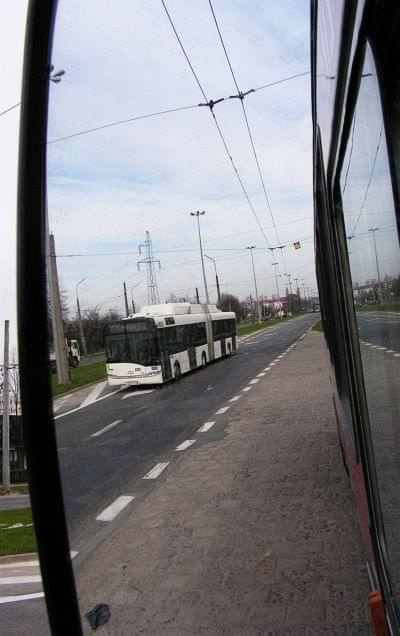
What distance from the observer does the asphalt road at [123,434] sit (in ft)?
22.8

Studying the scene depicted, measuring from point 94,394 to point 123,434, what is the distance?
9821mm

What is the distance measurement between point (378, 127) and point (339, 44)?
0.20m

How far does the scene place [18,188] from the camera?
41.8 inches

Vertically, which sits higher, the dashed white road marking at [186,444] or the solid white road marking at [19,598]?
the solid white road marking at [19,598]

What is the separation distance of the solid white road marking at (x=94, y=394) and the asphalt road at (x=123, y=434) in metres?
0.43

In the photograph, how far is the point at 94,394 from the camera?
21234 millimetres

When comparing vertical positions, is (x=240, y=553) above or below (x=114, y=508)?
above

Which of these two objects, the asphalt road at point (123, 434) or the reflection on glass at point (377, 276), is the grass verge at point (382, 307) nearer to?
the reflection on glass at point (377, 276)

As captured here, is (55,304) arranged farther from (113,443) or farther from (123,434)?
(123,434)

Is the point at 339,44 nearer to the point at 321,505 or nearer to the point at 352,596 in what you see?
the point at 352,596

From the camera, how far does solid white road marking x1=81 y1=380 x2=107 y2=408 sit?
18.5 m

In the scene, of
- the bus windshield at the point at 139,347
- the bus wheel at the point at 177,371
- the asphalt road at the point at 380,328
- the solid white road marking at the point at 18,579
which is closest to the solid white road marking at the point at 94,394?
the bus windshield at the point at 139,347

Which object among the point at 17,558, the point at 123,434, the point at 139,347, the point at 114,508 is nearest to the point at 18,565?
the point at 17,558

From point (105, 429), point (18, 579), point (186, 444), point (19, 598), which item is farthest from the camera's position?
point (105, 429)
